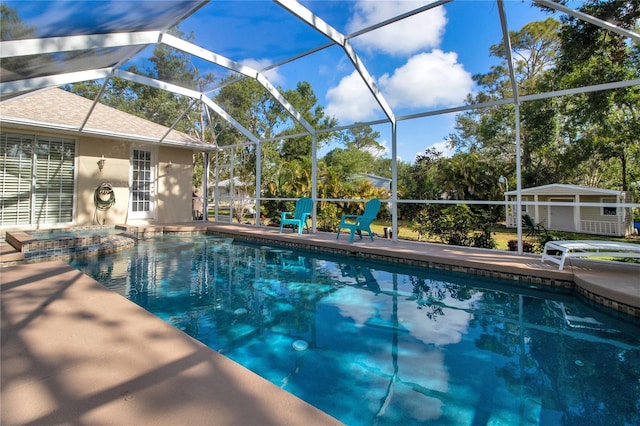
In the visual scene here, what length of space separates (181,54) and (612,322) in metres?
8.26

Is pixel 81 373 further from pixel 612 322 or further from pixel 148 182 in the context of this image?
pixel 148 182

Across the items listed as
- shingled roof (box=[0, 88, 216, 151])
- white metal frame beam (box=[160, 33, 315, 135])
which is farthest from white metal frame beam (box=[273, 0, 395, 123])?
shingled roof (box=[0, 88, 216, 151])

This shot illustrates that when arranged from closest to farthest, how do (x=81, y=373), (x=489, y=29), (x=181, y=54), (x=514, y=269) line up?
(x=81, y=373) → (x=514, y=269) → (x=181, y=54) → (x=489, y=29)

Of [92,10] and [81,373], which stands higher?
[92,10]

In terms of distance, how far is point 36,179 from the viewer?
839 cm

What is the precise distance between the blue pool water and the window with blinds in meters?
4.23

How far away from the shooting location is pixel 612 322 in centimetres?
350

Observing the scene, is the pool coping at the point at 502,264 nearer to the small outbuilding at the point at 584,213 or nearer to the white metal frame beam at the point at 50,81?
the white metal frame beam at the point at 50,81

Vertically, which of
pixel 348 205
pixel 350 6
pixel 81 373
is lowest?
pixel 81 373

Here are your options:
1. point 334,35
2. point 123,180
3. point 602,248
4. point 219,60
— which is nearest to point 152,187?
point 123,180

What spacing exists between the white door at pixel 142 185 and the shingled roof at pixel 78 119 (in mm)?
873

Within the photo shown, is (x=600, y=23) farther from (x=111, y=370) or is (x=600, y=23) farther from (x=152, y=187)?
(x=152, y=187)

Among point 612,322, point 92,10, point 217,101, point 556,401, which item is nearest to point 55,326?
point 92,10

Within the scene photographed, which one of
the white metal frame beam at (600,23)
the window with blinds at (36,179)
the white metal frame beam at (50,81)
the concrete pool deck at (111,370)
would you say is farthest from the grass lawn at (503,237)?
the window with blinds at (36,179)
